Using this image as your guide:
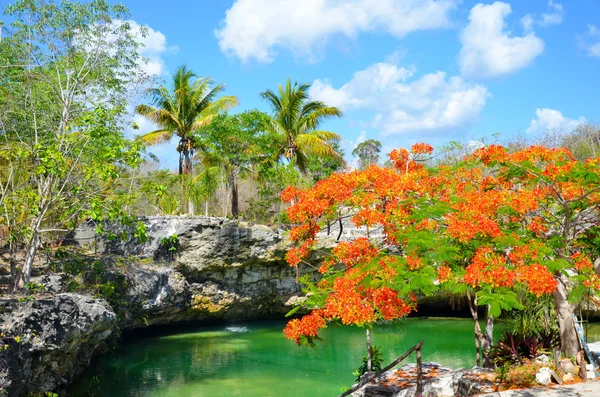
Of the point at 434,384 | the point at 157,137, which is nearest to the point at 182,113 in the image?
the point at 157,137

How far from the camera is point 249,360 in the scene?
13133mm

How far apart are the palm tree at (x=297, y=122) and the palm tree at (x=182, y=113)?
2.95 metres

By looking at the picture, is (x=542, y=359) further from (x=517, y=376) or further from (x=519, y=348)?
(x=517, y=376)

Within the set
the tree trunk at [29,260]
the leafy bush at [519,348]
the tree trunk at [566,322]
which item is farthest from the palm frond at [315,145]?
the tree trunk at [566,322]

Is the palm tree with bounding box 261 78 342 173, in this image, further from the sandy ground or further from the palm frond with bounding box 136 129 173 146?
the sandy ground

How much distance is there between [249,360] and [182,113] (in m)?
11.6

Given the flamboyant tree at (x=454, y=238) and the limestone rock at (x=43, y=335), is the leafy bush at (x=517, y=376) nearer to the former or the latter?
the flamboyant tree at (x=454, y=238)

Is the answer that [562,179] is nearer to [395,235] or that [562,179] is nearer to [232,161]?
[395,235]

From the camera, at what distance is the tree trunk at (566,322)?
20.6 feet

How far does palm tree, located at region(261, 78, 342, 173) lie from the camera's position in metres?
21.7

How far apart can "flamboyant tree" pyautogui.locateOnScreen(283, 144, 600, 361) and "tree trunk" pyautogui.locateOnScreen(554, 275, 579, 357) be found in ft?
0.04

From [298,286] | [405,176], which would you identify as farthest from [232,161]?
[405,176]

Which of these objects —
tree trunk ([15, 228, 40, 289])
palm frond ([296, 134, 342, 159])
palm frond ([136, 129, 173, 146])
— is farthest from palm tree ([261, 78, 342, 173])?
tree trunk ([15, 228, 40, 289])

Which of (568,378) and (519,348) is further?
(519,348)
